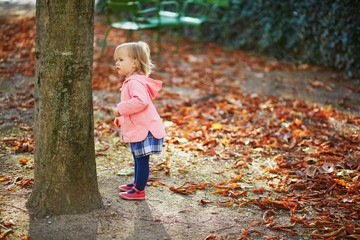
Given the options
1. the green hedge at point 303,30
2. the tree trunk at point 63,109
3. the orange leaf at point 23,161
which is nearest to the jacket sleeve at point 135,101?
the tree trunk at point 63,109

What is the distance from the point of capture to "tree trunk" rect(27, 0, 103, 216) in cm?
255

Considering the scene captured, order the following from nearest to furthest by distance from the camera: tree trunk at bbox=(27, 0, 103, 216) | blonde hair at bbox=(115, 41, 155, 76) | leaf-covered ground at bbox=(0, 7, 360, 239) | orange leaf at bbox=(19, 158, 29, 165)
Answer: tree trunk at bbox=(27, 0, 103, 216), leaf-covered ground at bbox=(0, 7, 360, 239), blonde hair at bbox=(115, 41, 155, 76), orange leaf at bbox=(19, 158, 29, 165)

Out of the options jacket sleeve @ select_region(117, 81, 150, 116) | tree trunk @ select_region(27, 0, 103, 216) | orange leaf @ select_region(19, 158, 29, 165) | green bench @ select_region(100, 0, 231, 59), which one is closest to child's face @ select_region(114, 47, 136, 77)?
jacket sleeve @ select_region(117, 81, 150, 116)

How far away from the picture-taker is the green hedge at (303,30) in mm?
7238

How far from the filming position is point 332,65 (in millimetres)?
7883

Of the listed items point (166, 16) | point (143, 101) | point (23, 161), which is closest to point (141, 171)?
point (143, 101)

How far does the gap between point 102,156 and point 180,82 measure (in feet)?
10.7

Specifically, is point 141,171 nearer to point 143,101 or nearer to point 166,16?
point 143,101

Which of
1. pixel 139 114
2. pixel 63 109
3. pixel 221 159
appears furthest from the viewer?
pixel 221 159

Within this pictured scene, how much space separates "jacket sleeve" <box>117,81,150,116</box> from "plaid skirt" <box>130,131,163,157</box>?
0.25 meters

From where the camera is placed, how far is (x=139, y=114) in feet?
9.84

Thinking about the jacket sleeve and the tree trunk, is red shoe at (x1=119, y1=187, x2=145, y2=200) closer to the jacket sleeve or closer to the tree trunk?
the tree trunk

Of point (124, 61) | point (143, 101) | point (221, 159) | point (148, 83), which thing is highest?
point (124, 61)

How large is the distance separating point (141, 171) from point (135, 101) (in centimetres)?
61
